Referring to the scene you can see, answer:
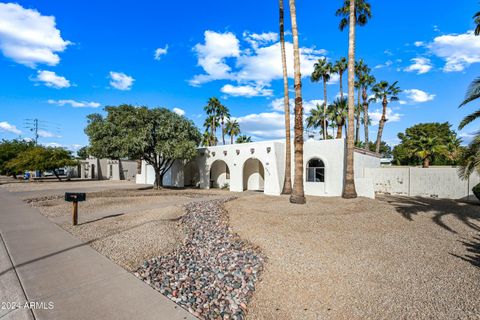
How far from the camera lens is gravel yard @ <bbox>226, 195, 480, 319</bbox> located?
12.9 feet

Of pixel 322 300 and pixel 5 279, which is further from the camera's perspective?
pixel 5 279

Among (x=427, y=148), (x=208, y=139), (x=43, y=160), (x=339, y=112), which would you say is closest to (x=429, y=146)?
(x=427, y=148)

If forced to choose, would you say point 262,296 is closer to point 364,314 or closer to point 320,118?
point 364,314

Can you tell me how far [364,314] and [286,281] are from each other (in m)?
1.43

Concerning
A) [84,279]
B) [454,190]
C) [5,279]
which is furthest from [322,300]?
[454,190]

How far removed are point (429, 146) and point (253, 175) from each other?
49.4 feet

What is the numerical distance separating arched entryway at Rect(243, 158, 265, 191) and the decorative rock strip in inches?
603

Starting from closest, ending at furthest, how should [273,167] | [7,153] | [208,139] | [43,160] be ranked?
[273,167]
[43,160]
[7,153]
[208,139]

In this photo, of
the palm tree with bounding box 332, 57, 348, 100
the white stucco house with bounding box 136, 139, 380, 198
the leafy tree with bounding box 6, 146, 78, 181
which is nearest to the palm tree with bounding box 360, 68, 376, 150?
the palm tree with bounding box 332, 57, 348, 100

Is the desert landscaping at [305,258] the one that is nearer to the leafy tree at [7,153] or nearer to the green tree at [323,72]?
the green tree at [323,72]

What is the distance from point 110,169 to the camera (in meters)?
40.8

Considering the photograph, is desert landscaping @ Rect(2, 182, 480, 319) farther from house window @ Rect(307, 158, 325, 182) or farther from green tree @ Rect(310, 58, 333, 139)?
green tree @ Rect(310, 58, 333, 139)

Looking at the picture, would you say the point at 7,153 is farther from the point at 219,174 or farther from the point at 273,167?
the point at 273,167

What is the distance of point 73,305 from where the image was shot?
12.6ft
